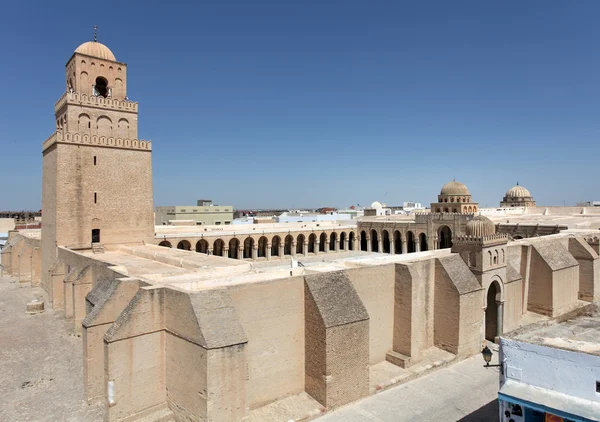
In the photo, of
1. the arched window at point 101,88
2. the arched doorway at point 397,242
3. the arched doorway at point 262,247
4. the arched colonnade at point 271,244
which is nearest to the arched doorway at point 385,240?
the arched doorway at point 397,242

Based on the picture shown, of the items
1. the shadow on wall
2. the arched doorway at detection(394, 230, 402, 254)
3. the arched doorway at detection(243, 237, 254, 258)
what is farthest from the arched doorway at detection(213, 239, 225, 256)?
the shadow on wall

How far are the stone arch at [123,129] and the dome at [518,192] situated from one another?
47150 mm

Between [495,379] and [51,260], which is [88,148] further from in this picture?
[495,379]

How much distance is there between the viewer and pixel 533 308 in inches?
741

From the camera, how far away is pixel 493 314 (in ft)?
52.9

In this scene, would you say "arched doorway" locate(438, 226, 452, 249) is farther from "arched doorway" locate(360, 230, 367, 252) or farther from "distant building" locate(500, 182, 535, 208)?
"distant building" locate(500, 182, 535, 208)

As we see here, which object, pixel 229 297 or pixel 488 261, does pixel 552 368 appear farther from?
→ pixel 488 261

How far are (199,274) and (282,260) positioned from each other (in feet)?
73.1

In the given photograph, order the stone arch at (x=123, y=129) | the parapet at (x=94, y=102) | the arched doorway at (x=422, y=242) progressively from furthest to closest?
1. the arched doorway at (x=422, y=242)
2. the stone arch at (x=123, y=129)
3. the parapet at (x=94, y=102)

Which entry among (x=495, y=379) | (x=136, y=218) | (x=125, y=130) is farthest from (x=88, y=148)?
(x=495, y=379)

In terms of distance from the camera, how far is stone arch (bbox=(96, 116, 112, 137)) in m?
20.3

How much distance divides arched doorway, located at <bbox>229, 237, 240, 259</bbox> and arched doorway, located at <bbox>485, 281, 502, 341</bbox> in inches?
827

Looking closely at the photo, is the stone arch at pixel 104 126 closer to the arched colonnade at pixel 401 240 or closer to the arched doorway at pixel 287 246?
the arched doorway at pixel 287 246

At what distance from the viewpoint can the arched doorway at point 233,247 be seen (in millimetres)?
34094
